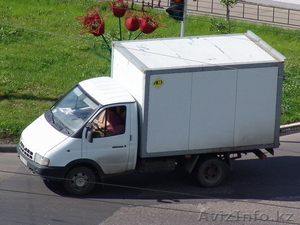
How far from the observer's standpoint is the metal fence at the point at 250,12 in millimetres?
25441

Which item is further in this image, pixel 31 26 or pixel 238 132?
pixel 31 26

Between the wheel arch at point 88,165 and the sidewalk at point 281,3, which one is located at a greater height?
the sidewalk at point 281,3

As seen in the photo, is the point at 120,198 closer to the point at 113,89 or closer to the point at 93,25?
the point at 113,89

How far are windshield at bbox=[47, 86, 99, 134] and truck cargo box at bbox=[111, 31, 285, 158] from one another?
857mm

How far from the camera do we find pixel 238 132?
511 inches

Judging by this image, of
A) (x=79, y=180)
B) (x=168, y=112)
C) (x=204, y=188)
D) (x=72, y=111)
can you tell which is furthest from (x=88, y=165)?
(x=204, y=188)

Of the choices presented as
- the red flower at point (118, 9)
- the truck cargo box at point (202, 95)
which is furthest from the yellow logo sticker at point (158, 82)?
the red flower at point (118, 9)

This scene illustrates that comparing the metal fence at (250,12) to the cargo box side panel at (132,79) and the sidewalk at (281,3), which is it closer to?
the sidewalk at (281,3)

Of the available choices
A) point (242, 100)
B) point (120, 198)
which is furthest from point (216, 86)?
point (120, 198)

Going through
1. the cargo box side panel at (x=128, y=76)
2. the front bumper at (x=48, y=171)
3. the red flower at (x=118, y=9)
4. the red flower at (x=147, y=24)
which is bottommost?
the front bumper at (x=48, y=171)

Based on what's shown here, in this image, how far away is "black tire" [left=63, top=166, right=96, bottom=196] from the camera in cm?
1248

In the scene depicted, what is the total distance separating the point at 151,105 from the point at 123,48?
1599 millimetres

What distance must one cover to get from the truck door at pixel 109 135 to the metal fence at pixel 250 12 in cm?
1314

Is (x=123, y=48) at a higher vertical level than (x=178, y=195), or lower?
higher
